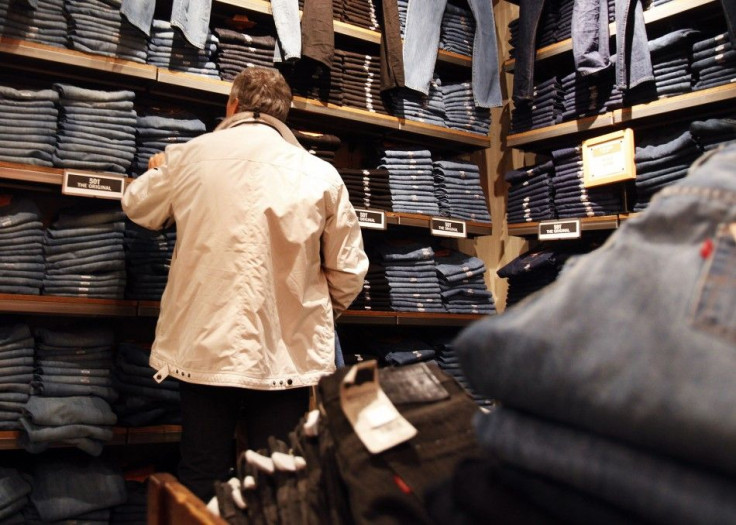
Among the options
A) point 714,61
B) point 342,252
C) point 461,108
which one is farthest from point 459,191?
point 342,252

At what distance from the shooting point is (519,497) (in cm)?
47

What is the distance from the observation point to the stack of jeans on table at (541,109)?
3.68 metres

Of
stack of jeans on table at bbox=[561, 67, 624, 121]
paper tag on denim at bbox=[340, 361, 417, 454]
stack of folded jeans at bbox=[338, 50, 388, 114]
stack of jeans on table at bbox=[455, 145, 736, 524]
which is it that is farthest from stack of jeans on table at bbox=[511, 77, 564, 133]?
stack of jeans on table at bbox=[455, 145, 736, 524]

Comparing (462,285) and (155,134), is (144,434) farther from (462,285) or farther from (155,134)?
(462,285)

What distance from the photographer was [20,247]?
2.45 meters

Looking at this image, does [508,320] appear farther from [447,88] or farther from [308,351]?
[447,88]

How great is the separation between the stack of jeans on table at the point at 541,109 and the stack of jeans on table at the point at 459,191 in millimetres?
409

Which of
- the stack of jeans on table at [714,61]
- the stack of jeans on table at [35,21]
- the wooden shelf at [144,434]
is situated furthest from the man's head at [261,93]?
the stack of jeans on table at [714,61]

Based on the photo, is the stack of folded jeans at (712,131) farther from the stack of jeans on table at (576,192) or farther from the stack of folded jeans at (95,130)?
the stack of folded jeans at (95,130)

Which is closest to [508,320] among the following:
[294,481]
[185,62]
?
[294,481]

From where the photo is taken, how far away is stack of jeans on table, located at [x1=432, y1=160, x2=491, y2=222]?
3756mm

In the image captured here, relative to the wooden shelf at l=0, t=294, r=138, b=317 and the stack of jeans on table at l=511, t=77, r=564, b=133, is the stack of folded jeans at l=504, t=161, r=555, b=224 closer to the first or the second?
the stack of jeans on table at l=511, t=77, r=564, b=133

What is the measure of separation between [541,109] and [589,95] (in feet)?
1.06

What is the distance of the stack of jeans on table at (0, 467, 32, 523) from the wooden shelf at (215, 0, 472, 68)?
227cm
